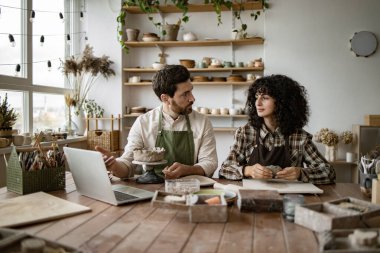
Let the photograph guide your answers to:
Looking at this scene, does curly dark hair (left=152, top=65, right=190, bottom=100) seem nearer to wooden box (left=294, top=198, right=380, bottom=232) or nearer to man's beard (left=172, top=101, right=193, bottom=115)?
man's beard (left=172, top=101, right=193, bottom=115)

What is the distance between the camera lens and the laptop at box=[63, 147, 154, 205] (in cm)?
151

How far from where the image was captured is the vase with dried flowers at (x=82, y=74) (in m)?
4.17

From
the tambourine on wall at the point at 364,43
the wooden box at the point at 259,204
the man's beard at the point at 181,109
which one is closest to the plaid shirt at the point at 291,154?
the man's beard at the point at 181,109

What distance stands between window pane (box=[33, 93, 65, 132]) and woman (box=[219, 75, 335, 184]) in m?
2.29

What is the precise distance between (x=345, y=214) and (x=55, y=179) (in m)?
1.27

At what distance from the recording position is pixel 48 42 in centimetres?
402

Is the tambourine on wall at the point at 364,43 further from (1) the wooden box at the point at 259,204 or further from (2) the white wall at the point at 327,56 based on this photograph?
(1) the wooden box at the point at 259,204

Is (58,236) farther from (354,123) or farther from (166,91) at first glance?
(354,123)

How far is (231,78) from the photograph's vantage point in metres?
4.39

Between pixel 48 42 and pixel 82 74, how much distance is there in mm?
601

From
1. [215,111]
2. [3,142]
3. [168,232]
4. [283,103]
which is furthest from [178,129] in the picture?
[215,111]

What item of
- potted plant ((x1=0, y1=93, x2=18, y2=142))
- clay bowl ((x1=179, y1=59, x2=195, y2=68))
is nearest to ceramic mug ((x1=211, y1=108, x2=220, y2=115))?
clay bowl ((x1=179, y1=59, x2=195, y2=68))

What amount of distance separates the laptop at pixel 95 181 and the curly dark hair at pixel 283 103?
39.1 inches

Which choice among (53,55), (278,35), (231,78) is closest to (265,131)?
(231,78)
